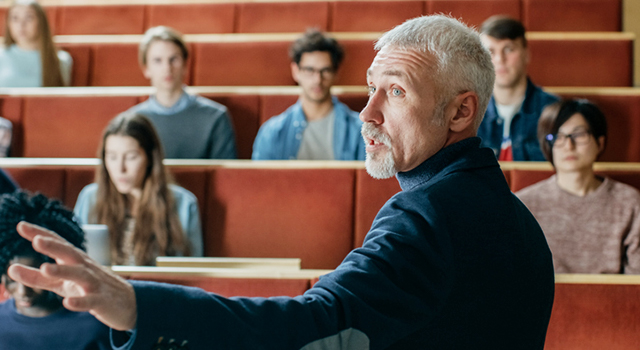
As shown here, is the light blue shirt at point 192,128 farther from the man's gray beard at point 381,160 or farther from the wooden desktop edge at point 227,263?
the man's gray beard at point 381,160

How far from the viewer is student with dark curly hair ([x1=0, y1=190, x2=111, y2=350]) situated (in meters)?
0.48

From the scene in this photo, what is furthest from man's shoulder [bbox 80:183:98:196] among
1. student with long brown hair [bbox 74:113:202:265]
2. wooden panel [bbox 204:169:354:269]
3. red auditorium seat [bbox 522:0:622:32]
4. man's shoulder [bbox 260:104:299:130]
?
red auditorium seat [bbox 522:0:622:32]

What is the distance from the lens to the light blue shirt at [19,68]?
1.06m

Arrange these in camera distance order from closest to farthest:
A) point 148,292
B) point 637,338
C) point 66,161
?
1. point 148,292
2. point 637,338
3. point 66,161

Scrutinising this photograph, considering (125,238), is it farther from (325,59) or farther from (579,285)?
(579,285)

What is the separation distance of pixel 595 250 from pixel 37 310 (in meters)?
0.52

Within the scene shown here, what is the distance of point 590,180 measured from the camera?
705 millimetres

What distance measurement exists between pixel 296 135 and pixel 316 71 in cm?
9

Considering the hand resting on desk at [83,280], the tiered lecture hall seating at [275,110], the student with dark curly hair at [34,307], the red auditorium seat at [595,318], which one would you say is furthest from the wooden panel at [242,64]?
the hand resting on desk at [83,280]

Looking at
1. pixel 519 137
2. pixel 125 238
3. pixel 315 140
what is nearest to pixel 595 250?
pixel 519 137

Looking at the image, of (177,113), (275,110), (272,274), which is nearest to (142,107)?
(177,113)

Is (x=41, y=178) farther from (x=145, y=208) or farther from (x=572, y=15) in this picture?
(x=572, y=15)

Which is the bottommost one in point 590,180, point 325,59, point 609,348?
point 609,348

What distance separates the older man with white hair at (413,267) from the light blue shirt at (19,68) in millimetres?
897
